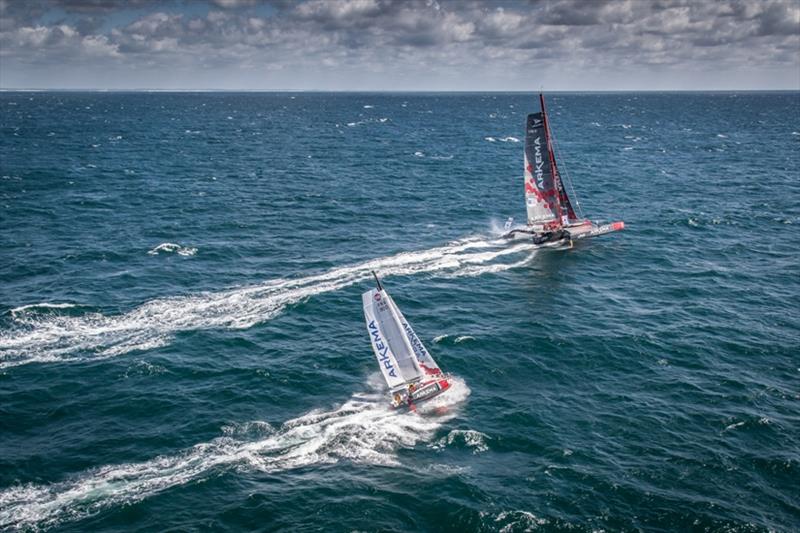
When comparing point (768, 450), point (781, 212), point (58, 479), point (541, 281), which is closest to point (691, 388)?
point (768, 450)

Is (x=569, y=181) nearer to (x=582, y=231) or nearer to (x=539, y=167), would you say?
(x=582, y=231)

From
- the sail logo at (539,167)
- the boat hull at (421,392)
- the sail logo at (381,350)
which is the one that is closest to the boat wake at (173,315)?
the sail logo at (539,167)

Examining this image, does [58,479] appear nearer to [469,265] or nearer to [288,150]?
[469,265]

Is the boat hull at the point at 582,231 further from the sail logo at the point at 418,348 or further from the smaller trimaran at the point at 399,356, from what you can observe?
the smaller trimaran at the point at 399,356

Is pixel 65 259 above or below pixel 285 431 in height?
above

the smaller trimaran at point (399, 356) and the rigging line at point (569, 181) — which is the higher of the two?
the rigging line at point (569, 181)

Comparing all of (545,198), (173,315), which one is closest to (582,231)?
(545,198)

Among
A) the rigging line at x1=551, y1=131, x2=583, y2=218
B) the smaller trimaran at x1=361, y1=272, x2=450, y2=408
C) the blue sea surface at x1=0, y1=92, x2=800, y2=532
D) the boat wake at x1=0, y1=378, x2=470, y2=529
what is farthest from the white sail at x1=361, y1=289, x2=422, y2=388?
the rigging line at x1=551, y1=131, x2=583, y2=218
